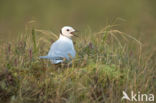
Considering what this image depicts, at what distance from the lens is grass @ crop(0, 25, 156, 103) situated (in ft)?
20.7

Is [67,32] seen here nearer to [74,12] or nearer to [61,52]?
[61,52]

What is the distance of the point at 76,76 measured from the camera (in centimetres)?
652

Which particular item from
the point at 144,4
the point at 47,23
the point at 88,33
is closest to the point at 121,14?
the point at 144,4

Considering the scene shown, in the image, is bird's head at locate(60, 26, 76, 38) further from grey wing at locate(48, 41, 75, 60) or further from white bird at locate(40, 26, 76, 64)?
grey wing at locate(48, 41, 75, 60)

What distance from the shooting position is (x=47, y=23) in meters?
16.5

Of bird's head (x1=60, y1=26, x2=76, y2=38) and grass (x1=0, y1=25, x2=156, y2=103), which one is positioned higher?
bird's head (x1=60, y1=26, x2=76, y2=38)

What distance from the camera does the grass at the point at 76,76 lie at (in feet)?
20.7

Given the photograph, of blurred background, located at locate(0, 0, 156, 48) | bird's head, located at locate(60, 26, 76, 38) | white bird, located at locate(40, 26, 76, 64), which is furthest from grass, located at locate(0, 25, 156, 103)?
blurred background, located at locate(0, 0, 156, 48)

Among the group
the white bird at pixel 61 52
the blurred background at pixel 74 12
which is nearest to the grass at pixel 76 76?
the white bird at pixel 61 52

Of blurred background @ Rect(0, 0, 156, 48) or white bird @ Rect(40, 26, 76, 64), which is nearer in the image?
white bird @ Rect(40, 26, 76, 64)

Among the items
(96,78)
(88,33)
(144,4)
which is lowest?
(96,78)

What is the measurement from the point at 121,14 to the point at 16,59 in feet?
34.6

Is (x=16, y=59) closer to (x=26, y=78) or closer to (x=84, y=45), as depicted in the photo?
(x=26, y=78)

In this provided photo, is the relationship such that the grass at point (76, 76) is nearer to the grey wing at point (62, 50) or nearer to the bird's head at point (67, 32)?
the grey wing at point (62, 50)
